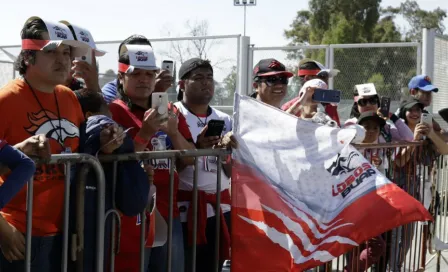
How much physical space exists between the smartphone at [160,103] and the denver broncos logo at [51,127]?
0.46m

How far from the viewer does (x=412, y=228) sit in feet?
21.4

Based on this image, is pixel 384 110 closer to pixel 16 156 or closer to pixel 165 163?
pixel 165 163

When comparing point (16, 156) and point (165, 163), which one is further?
point (165, 163)

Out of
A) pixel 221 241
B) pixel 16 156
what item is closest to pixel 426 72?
pixel 221 241

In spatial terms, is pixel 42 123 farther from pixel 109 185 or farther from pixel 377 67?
pixel 377 67

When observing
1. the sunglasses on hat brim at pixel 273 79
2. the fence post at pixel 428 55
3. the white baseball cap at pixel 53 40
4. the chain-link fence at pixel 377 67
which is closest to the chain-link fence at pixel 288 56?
the chain-link fence at pixel 377 67

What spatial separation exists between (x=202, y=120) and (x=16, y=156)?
84.8 inches

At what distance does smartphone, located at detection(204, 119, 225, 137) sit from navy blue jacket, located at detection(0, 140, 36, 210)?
62.6 inches

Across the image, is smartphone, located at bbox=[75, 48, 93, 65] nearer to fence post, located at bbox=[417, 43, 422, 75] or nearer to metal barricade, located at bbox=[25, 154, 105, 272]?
metal barricade, located at bbox=[25, 154, 105, 272]

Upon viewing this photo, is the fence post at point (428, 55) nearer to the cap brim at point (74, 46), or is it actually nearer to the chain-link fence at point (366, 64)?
the chain-link fence at point (366, 64)

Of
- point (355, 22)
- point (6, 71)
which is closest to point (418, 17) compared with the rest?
point (355, 22)

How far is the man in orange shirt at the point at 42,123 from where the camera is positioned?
11.5 feet

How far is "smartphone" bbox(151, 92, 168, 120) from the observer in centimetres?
394

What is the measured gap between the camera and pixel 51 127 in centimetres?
365
